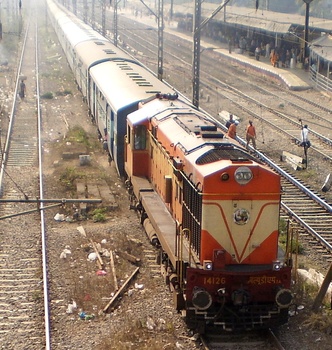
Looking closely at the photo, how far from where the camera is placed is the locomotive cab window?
16.6 m

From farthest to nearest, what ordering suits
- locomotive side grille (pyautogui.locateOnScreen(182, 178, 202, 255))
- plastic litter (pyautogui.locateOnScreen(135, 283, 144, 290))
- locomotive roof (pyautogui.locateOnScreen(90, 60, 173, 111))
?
1. locomotive roof (pyautogui.locateOnScreen(90, 60, 173, 111))
2. plastic litter (pyautogui.locateOnScreen(135, 283, 144, 290))
3. locomotive side grille (pyautogui.locateOnScreen(182, 178, 202, 255))

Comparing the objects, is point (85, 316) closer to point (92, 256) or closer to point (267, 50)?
point (92, 256)

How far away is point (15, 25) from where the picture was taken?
71750 millimetres

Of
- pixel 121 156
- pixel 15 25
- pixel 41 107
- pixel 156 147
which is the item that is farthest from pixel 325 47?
pixel 15 25

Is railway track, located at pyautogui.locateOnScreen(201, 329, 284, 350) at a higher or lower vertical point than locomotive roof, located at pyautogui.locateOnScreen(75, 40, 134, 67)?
lower

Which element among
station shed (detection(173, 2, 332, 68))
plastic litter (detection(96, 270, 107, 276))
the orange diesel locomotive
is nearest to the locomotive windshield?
the orange diesel locomotive

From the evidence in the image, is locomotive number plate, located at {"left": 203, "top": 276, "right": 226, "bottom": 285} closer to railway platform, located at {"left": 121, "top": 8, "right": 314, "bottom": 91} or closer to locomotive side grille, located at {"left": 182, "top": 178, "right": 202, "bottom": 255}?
locomotive side grille, located at {"left": 182, "top": 178, "right": 202, "bottom": 255}

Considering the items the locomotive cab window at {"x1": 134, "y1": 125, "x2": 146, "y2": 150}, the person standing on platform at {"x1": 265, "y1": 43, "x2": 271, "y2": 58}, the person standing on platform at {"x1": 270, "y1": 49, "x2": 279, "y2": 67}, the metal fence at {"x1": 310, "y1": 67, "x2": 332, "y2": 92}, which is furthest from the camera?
the person standing on platform at {"x1": 265, "y1": 43, "x2": 271, "y2": 58}

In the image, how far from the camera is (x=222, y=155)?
11.5m

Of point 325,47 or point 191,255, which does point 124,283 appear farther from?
point 325,47

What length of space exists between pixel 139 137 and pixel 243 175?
6266 millimetres

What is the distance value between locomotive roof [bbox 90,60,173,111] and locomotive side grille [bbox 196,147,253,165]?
7.12m

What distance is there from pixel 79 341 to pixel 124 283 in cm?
242

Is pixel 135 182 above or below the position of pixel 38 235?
above
